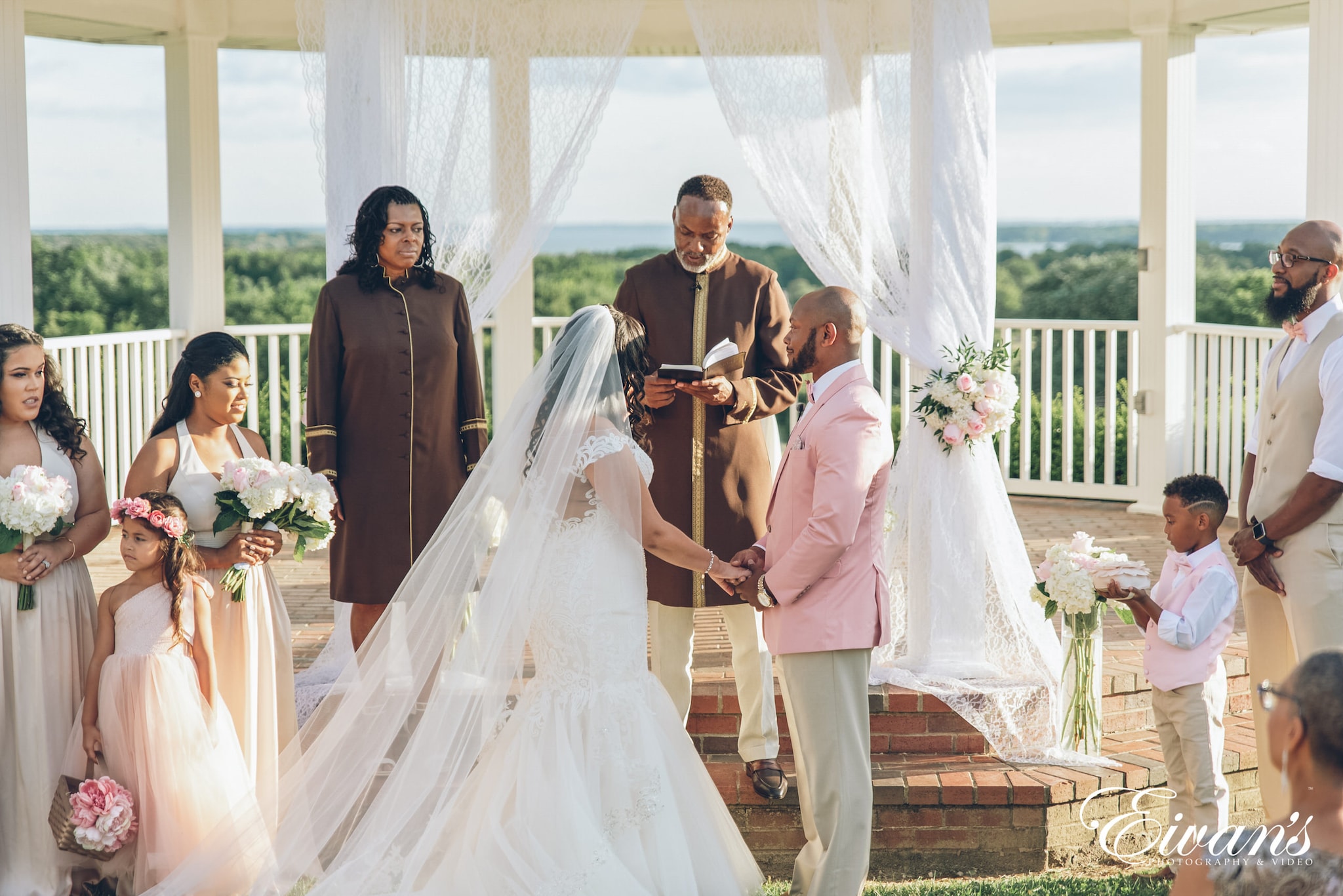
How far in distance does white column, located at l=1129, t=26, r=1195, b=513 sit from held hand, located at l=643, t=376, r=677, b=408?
5.06m

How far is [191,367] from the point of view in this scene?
4078mm

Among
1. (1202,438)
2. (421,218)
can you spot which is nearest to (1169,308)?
(1202,438)

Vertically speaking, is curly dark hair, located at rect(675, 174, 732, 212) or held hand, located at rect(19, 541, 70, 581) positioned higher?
curly dark hair, located at rect(675, 174, 732, 212)

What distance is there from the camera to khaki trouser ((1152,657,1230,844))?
4020 mm

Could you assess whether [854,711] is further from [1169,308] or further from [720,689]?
[1169,308]

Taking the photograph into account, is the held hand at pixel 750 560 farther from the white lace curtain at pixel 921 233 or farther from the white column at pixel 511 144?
the white column at pixel 511 144

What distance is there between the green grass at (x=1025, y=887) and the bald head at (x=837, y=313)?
176cm

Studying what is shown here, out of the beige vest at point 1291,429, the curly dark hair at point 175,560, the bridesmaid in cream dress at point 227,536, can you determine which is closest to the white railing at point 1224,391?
the beige vest at point 1291,429

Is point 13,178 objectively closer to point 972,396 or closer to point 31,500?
point 31,500

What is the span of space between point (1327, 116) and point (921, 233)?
242cm

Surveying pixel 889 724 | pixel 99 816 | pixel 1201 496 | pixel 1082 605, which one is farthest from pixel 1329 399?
pixel 99 816

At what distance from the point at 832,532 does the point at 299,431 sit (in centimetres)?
710

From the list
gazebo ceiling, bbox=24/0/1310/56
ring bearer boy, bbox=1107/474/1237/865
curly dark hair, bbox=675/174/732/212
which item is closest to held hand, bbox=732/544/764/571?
ring bearer boy, bbox=1107/474/1237/865

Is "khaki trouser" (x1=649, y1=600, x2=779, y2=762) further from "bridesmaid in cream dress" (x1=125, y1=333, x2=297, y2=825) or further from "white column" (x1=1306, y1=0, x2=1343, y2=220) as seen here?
"white column" (x1=1306, y1=0, x2=1343, y2=220)
